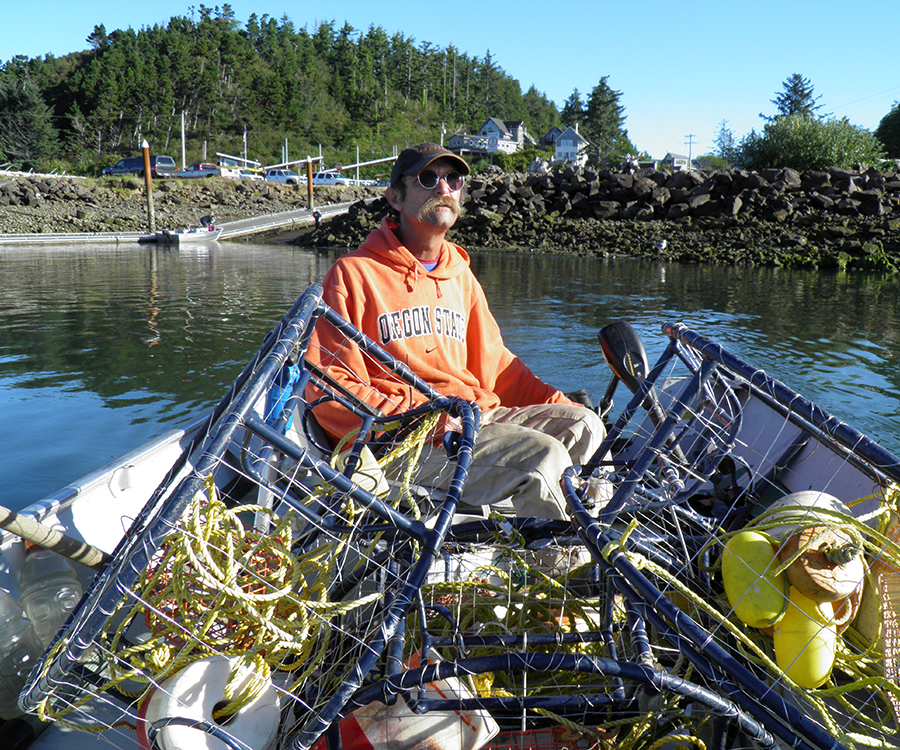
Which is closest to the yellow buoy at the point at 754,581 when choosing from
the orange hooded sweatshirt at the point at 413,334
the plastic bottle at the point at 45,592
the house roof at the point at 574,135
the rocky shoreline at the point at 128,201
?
the orange hooded sweatshirt at the point at 413,334

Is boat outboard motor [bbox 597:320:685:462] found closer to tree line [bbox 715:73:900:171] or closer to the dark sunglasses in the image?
the dark sunglasses

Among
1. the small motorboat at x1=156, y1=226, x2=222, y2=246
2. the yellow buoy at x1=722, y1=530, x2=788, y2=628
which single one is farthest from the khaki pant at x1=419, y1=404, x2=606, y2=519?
the small motorboat at x1=156, y1=226, x2=222, y2=246

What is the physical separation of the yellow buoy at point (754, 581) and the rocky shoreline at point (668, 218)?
2256 centimetres

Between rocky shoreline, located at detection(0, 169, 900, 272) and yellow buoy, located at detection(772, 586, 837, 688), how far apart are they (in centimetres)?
2259

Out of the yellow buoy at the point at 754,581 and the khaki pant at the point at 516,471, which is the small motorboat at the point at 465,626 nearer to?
the yellow buoy at the point at 754,581

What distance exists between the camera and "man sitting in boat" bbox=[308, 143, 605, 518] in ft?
9.51

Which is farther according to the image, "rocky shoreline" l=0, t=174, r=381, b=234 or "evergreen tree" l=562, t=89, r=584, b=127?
"evergreen tree" l=562, t=89, r=584, b=127

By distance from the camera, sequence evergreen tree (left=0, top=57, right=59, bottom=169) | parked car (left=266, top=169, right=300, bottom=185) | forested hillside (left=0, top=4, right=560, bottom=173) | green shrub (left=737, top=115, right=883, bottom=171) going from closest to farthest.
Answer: green shrub (left=737, top=115, right=883, bottom=171)
parked car (left=266, top=169, right=300, bottom=185)
evergreen tree (left=0, top=57, right=59, bottom=169)
forested hillside (left=0, top=4, right=560, bottom=173)

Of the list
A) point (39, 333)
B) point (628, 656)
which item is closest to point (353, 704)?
point (628, 656)

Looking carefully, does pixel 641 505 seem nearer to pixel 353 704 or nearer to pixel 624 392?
pixel 353 704

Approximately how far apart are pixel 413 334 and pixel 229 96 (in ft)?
300

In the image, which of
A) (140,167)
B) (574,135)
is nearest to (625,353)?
(140,167)

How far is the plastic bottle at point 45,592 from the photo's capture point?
2.11m

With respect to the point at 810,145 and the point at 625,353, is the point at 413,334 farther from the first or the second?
the point at 810,145
